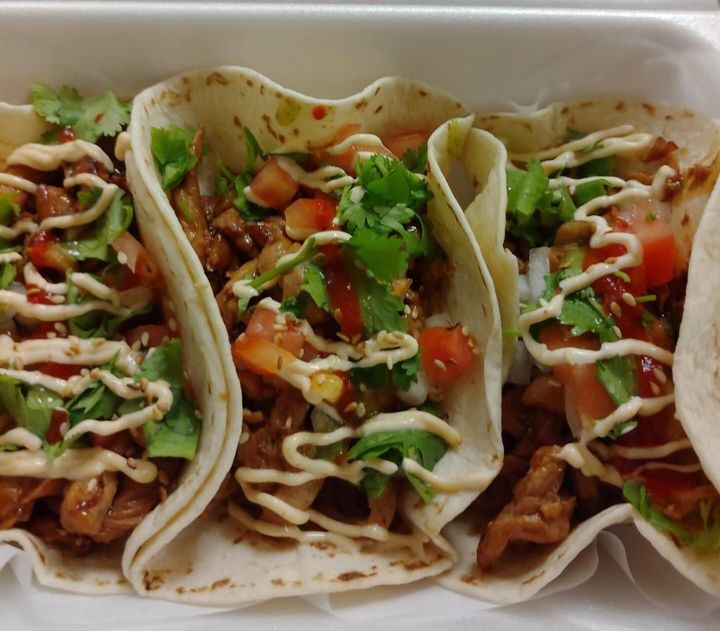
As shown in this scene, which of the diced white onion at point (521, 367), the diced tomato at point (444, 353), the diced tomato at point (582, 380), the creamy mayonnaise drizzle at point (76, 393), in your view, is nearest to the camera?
the creamy mayonnaise drizzle at point (76, 393)

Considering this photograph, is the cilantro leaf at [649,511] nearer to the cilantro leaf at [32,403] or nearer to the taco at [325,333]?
the taco at [325,333]

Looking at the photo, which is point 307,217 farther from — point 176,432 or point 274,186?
point 176,432

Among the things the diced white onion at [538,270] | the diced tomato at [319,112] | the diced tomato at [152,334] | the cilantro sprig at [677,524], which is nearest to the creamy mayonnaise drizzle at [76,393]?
the diced tomato at [152,334]

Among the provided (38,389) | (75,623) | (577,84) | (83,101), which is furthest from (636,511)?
(83,101)

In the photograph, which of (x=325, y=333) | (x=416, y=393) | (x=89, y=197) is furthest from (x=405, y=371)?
(x=89, y=197)

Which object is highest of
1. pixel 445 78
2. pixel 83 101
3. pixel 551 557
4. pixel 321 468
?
pixel 445 78

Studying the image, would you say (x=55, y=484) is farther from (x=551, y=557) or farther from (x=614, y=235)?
(x=614, y=235)
